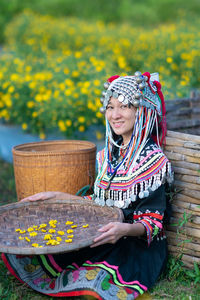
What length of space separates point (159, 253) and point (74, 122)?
209 cm

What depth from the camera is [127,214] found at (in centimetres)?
226

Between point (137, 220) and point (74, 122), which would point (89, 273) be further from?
point (74, 122)

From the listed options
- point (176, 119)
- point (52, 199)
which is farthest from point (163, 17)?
point (52, 199)

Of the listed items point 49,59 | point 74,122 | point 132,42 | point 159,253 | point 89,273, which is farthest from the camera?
point 132,42

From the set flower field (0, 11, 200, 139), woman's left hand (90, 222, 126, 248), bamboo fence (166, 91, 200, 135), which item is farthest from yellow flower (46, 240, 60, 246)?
flower field (0, 11, 200, 139)

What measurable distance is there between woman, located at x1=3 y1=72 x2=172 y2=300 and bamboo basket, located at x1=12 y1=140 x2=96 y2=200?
35cm

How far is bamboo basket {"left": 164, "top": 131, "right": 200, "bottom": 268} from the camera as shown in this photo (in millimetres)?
2275

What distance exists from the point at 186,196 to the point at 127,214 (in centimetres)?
32

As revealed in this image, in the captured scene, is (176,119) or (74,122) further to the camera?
(74,122)

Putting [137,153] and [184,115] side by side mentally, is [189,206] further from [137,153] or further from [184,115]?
[184,115]

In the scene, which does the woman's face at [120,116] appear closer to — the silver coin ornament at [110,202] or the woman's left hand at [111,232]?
the silver coin ornament at [110,202]

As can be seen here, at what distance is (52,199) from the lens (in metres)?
2.43

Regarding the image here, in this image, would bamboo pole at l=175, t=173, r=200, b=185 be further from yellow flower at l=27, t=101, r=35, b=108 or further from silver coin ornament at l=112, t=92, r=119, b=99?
yellow flower at l=27, t=101, r=35, b=108

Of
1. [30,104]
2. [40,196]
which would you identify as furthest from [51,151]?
[30,104]
